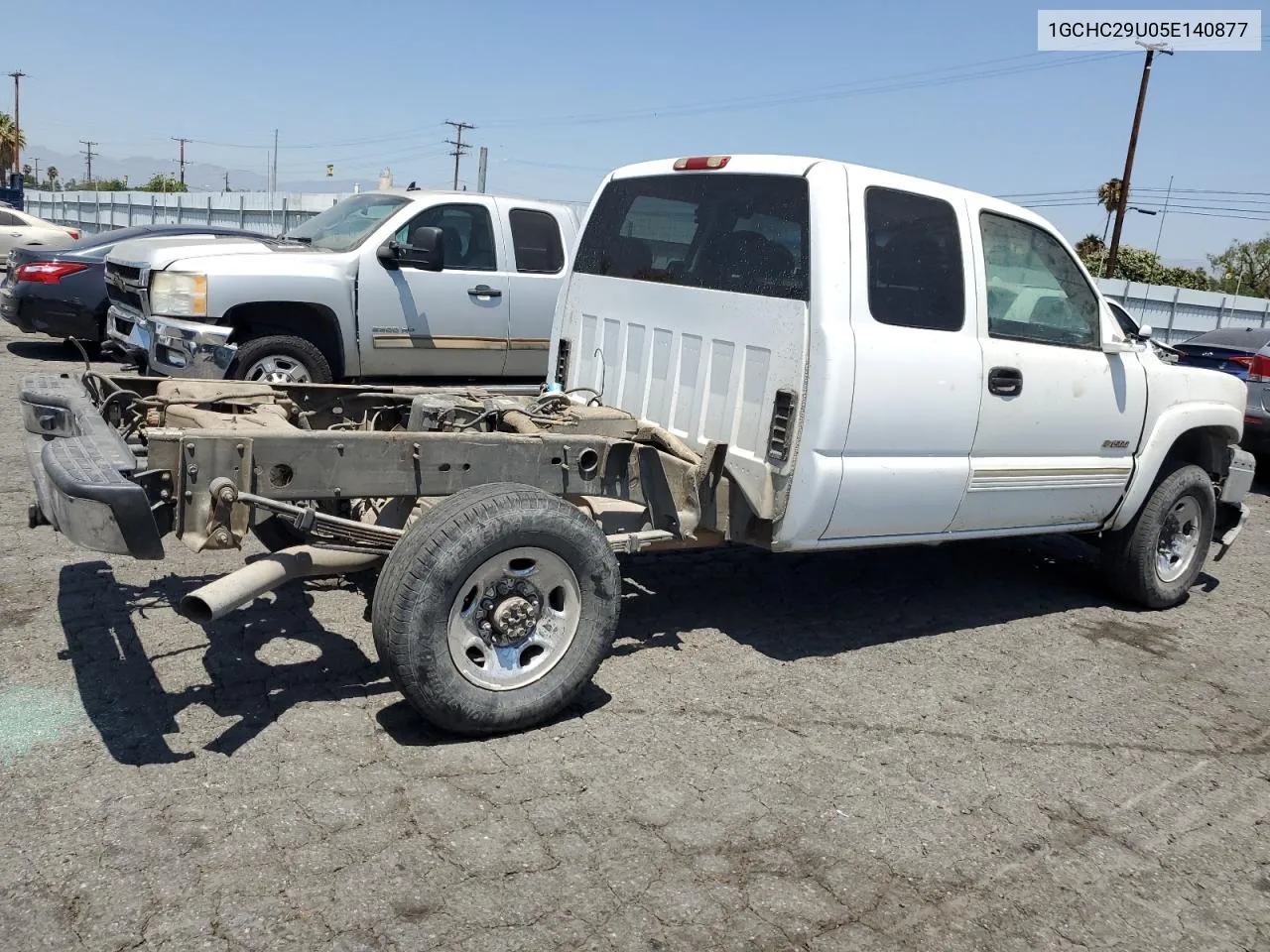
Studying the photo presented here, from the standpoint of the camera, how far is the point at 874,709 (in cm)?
462

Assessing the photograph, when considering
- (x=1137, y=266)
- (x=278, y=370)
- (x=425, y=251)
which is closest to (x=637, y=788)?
(x=425, y=251)

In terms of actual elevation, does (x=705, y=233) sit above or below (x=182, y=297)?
above

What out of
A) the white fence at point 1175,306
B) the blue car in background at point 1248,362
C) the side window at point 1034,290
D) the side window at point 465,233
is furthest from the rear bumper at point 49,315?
the white fence at point 1175,306

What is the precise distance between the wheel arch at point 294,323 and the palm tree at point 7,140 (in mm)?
70969

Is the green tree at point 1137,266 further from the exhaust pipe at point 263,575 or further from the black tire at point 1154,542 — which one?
the exhaust pipe at point 263,575

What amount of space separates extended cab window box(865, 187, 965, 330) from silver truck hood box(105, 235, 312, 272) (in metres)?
5.59

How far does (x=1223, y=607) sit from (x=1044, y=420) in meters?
2.33

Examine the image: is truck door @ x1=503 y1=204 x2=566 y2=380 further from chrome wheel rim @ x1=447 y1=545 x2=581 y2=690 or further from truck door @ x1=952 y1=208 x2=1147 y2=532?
chrome wheel rim @ x1=447 y1=545 x2=581 y2=690

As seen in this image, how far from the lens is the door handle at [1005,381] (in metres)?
5.08

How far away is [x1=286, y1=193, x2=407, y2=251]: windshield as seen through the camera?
9.27 metres

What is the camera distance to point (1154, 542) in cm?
626

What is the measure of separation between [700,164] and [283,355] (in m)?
4.61

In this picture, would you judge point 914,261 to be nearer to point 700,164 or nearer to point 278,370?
point 700,164

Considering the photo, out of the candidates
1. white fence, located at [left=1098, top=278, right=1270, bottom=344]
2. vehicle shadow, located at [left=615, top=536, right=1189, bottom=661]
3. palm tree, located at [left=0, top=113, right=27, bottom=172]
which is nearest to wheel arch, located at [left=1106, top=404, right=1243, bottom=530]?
vehicle shadow, located at [left=615, top=536, right=1189, bottom=661]
